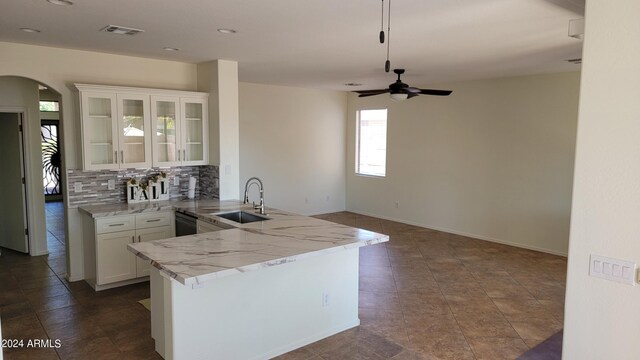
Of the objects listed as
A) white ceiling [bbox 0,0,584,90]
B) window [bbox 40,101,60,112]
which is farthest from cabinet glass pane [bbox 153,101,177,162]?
window [bbox 40,101,60,112]

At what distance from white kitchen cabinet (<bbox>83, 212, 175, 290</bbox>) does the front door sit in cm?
182

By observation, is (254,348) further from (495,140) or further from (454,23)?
(495,140)

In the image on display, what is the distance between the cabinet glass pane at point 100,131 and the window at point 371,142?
17.3 feet

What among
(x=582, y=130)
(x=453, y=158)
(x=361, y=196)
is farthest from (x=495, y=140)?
(x=582, y=130)

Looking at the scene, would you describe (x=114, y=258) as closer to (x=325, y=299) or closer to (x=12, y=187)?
(x=325, y=299)

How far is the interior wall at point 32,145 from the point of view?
18.7 feet

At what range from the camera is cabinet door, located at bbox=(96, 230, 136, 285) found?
15.2ft

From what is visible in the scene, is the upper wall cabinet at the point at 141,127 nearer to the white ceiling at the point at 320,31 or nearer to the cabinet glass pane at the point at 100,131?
the cabinet glass pane at the point at 100,131

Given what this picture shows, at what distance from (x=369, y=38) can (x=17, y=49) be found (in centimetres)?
349

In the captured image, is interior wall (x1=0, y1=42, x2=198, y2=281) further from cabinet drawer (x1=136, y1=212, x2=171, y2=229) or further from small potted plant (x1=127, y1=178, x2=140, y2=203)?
cabinet drawer (x1=136, y1=212, x2=171, y2=229)

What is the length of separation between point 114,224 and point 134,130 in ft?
3.52

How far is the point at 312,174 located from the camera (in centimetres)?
898

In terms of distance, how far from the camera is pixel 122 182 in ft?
17.3

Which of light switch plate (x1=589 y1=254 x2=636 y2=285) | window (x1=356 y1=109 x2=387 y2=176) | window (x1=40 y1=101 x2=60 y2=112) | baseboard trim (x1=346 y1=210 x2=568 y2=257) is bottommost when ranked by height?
baseboard trim (x1=346 y1=210 x2=568 y2=257)
